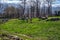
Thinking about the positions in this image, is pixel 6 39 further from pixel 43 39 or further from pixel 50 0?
pixel 50 0

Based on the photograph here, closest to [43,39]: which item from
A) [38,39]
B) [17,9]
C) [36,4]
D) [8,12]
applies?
[38,39]

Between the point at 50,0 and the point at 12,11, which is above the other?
the point at 50,0

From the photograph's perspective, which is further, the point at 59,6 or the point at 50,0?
the point at 59,6

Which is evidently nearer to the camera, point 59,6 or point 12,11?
point 12,11

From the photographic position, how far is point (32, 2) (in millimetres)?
42875

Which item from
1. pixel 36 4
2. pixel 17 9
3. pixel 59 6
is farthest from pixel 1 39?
pixel 59 6

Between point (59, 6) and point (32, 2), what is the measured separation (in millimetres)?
20245

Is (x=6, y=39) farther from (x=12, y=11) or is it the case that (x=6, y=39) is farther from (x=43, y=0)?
(x=12, y=11)

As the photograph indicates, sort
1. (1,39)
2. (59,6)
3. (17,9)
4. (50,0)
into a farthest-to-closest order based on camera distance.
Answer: (59,6)
(17,9)
(50,0)
(1,39)

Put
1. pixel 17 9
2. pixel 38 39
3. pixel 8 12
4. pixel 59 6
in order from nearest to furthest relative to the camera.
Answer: pixel 38 39
pixel 8 12
pixel 17 9
pixel 59 6

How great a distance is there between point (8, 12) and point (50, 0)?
15326 mm

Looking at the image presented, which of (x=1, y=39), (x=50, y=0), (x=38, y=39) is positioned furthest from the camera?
(x=50, y=0)

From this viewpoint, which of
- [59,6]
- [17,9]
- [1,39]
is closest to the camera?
[1,39]

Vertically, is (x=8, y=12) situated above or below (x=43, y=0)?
below
